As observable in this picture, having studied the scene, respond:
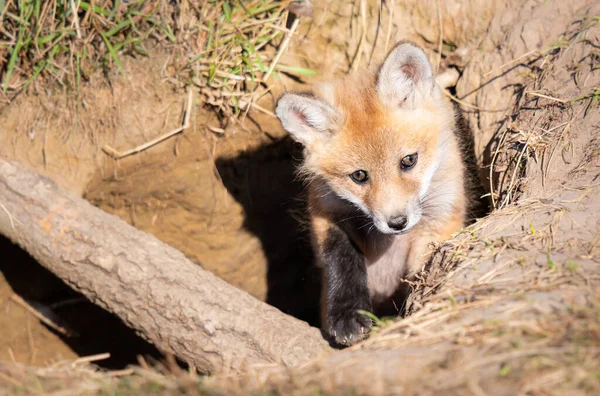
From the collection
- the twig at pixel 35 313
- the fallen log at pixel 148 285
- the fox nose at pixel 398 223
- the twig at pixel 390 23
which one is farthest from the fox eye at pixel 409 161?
the twig at pixel 35 313

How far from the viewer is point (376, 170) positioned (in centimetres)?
295

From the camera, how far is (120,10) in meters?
4.05

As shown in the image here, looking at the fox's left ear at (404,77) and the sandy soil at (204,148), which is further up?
the fox's left ear at (404,77)

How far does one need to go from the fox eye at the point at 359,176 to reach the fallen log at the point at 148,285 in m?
0.88

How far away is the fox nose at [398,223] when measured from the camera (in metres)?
2.86

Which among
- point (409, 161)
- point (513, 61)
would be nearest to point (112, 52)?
point (409, 161)

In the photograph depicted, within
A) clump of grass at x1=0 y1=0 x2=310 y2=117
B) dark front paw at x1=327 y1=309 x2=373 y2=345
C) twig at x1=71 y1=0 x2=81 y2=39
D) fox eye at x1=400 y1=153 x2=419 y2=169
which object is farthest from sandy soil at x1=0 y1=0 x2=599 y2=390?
dark front paw at x1=327 y1=309 x2=373 y2=345

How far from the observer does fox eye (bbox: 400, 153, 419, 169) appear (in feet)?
9.80

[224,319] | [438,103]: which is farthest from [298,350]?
[438,103]

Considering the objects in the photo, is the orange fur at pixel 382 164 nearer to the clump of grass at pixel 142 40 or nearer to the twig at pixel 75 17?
the clump of grass at pixel 142 40

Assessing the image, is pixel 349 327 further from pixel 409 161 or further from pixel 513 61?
pixel 513 61

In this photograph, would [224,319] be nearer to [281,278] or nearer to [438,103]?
[438,103]

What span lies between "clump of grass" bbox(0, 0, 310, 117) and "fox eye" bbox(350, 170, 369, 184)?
144 cm

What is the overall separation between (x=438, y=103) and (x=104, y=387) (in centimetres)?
239
